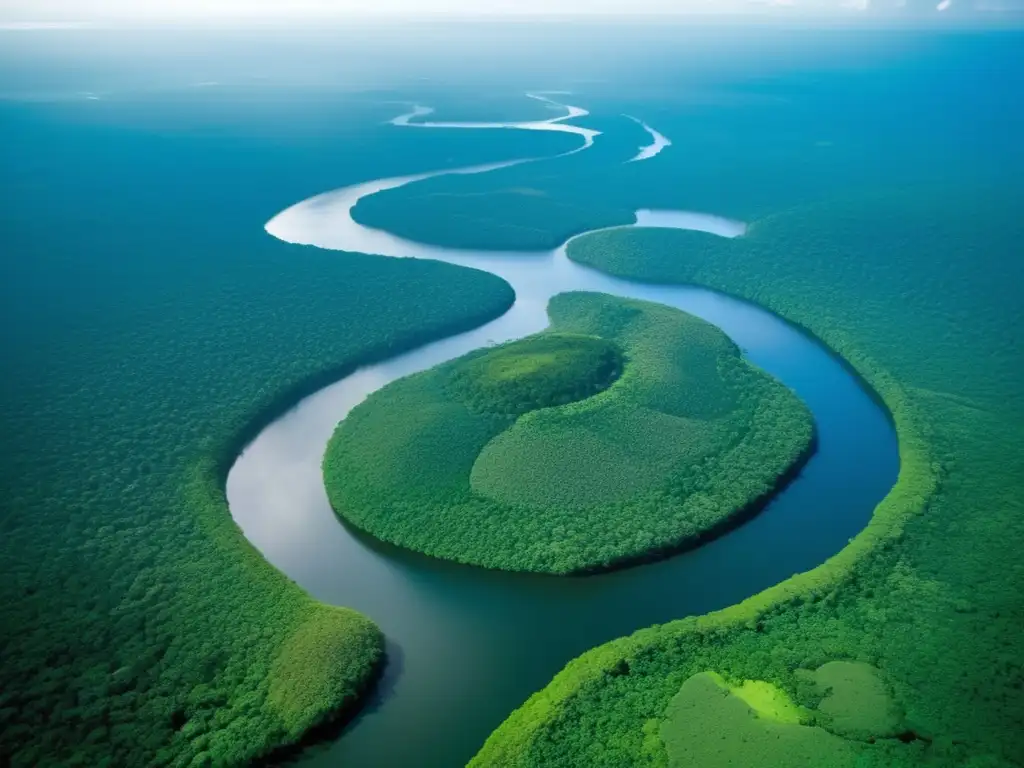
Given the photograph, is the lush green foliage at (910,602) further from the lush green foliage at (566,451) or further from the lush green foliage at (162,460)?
the lush green foliage at (162,460)

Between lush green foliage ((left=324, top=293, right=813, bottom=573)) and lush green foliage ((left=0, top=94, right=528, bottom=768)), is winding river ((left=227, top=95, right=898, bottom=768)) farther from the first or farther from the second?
lush green foliage ((left=0, top=94, right=528, bottom=768))

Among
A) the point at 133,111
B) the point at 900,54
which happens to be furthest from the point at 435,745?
the point at 900,54

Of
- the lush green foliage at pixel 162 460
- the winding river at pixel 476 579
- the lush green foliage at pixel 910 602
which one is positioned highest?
the lush green foliage at pixel 910 602

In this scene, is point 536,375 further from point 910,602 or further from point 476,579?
point 910,602

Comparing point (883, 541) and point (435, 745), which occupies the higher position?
point (883, 541)

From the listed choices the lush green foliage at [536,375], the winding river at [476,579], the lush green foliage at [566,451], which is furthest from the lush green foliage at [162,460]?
the lush green foliage at [536,375]

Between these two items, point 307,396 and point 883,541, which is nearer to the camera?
point 883,541

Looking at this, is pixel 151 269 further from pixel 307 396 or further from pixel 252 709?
pixel 252 709
